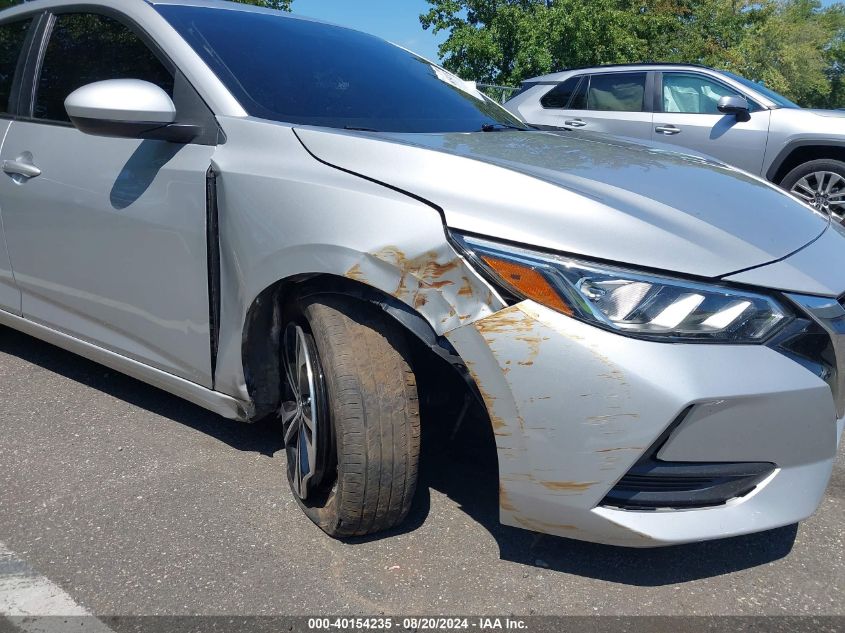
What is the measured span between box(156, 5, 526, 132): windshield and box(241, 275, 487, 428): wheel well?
1.91 feet

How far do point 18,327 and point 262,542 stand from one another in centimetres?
179

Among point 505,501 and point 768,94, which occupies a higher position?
point 768,94

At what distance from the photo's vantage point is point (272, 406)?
8.49ft

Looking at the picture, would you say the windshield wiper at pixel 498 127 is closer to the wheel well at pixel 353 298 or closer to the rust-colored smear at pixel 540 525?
the wheel well at pixel 353 298

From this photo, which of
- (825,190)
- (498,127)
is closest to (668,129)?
(825,190)

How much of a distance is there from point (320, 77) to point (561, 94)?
6250mm

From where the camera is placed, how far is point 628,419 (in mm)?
1755

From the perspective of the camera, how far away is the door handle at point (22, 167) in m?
2.99

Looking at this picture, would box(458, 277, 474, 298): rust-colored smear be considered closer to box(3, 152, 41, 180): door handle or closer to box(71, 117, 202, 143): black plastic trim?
box(71, 117, 202, 143): black plastic trim

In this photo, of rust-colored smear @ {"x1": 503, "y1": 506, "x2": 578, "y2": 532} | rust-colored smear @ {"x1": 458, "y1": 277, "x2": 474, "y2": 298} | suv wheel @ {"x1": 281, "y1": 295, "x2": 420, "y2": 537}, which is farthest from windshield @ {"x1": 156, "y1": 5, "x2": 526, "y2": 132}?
Result: rust-colored smear @ {"x1": 503, "y1": 506, "x2": 578, "y2": 532}

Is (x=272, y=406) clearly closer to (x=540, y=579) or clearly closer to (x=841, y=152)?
(x=540, y=579)

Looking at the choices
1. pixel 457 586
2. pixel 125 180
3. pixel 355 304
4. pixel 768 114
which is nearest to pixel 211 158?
pixel 125 180

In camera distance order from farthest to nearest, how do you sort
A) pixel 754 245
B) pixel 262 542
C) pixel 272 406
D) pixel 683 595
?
pixel 272 406 < pixel 262 542 < pixel 683 595 < pixel 754 245

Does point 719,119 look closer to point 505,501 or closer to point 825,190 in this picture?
point 825,190
